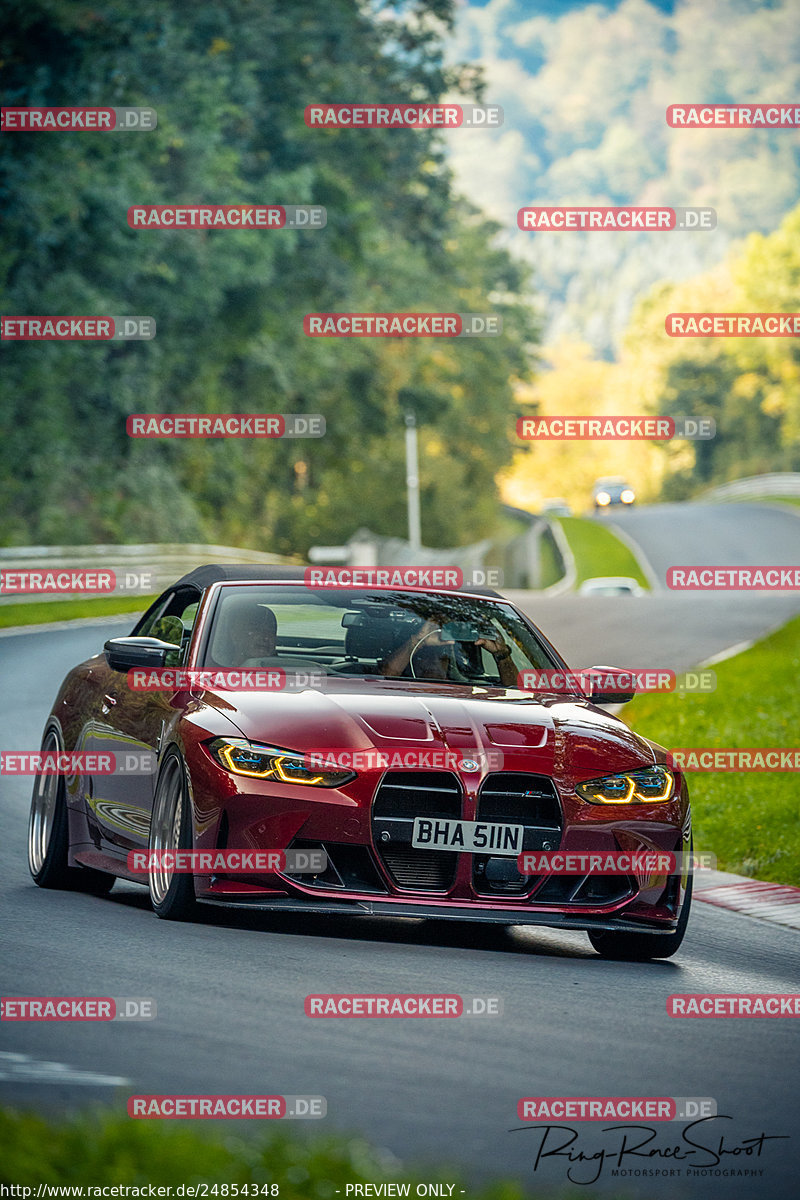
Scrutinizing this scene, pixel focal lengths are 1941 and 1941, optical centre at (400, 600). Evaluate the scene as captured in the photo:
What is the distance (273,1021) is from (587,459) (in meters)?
179

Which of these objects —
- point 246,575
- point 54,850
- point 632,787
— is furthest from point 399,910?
point 54,850

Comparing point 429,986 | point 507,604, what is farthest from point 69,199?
point 429,986

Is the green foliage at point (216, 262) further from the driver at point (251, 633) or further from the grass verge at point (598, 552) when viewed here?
the driver at point (251, 633)

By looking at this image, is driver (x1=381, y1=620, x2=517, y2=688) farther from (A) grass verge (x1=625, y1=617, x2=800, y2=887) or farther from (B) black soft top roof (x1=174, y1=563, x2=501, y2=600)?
(A) grass verge (x1=625, y1=617, x2=800, y2=887)

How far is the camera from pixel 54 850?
9391 mm

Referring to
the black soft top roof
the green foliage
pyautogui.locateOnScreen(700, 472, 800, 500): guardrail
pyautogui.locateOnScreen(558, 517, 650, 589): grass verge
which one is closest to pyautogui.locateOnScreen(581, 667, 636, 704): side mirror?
the black soft top roof

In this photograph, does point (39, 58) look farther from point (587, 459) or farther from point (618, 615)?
point (587, 459)

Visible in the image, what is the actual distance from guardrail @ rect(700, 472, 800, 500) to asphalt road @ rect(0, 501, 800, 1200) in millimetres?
91553

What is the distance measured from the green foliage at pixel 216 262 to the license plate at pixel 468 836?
34518mm

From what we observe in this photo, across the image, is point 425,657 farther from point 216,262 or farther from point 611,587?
point 216,262

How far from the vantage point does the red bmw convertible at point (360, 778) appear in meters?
7.68

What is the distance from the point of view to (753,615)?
34562 millimetres

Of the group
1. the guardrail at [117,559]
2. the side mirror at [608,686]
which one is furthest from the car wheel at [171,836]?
the guardrail at [117,559]

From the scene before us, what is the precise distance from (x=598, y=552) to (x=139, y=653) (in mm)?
69713
